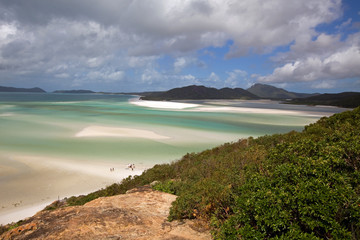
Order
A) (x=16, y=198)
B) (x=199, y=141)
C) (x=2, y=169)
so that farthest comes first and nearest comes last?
(x=199, y=141), (x=2, y=169), (x=16, y=198)

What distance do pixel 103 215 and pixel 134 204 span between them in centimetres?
128

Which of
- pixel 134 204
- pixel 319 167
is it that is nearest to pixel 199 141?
pixel 134 204

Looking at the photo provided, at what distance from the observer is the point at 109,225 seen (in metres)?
5.62

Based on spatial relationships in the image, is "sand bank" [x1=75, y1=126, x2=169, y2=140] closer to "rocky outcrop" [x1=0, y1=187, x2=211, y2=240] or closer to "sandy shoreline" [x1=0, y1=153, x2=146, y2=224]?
"sandy shoreline" [x1=0, y1=153, x2=146, y2=224]

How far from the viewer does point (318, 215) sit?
3896 mm

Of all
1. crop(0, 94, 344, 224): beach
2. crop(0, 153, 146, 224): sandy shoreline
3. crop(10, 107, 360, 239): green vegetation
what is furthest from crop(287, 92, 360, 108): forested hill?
crop(10, 107, 360, 239): green vegetation

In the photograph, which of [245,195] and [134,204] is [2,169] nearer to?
[134,204]

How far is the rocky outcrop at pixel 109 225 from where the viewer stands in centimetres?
520

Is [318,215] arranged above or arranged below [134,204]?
above

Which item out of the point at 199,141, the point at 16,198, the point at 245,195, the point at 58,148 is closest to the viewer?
the point at 245,195

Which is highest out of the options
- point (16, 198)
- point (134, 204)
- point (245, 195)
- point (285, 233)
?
point (245, 195)

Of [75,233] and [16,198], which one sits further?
[16,198]

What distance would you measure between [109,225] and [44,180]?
12.3 metres

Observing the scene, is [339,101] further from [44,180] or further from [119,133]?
[44,180]
